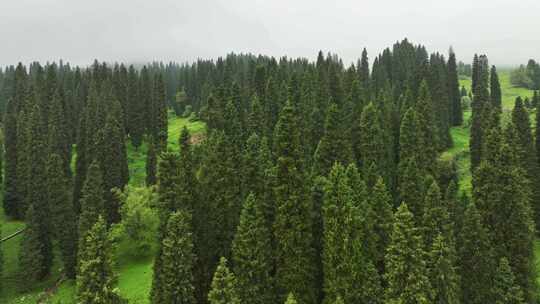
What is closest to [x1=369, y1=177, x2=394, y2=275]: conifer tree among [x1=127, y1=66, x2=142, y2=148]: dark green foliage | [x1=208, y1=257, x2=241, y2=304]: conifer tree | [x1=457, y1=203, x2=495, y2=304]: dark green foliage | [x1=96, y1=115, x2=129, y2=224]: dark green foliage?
[x1=457, y1=203, x2=495, y2=304]: dark green foliage

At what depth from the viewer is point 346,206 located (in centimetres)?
4238

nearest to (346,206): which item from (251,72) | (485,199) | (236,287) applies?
(236,287)

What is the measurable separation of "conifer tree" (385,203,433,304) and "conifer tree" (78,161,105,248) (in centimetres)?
4292

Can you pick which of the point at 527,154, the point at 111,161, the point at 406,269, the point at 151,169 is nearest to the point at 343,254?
the point at 406,269

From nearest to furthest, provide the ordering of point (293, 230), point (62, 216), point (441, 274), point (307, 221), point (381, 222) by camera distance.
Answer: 1. point (441, 274)
2. point (293, 230)
3. point (307, 221)
4. point (381, 222)
5. point (62, 216)

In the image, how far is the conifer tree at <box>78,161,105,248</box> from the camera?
62438mm

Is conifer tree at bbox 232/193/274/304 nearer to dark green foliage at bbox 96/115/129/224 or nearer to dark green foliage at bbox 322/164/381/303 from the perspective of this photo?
dark green foliage at bbox 322/164/381/303

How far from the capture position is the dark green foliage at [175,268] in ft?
132

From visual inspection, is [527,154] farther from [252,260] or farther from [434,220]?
[252,260]

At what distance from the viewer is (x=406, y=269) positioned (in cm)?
3872

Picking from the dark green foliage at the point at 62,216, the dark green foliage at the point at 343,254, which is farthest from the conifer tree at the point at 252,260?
the dark green foliage at the point at 62,216

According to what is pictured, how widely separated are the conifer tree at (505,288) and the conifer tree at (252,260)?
2296cm

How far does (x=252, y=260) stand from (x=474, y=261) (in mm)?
23929

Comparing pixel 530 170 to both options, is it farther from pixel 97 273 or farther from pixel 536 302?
pixel 97 273
